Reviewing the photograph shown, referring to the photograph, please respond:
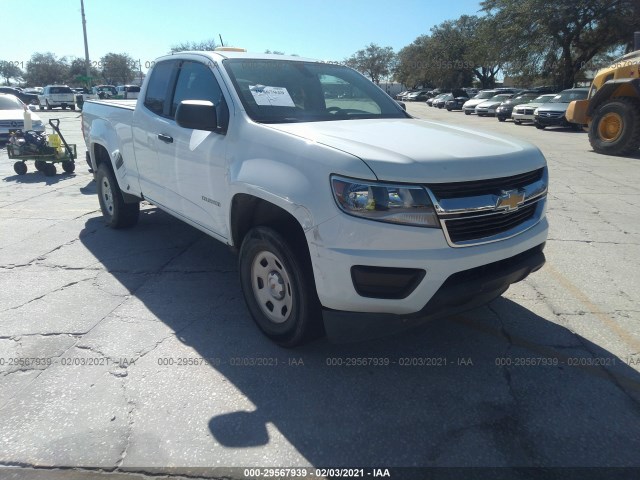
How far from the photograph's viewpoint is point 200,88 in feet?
13.1

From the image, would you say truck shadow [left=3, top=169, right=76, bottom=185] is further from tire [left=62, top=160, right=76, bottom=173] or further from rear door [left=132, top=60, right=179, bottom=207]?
rear door [left=132, top=60, right=179, bottom=207]

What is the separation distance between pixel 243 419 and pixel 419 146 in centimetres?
183

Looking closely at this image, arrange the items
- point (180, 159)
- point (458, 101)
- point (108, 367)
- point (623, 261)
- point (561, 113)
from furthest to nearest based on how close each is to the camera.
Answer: point (458, 101), point (561, 113), point (623, 261), point (180, 159), point (108, 367)

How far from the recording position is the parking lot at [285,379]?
2439 millimetres

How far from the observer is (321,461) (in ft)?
7.80

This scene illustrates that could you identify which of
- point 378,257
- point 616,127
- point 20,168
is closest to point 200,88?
point 378,257

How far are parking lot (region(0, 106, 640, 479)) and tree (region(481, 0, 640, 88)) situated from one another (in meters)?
31.0

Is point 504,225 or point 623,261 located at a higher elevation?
point 504,225

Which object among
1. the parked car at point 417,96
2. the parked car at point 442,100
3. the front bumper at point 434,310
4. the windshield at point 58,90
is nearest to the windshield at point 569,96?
the front bumper at point 434,310

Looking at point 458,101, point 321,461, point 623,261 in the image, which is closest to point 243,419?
point 321,461

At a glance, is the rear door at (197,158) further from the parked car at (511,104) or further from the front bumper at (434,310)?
the parked car at (511,104)

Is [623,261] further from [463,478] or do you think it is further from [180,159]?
[180,159]

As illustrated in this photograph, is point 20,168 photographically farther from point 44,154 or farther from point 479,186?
point 479,186

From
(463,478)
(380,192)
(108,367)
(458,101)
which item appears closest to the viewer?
(463,478)
